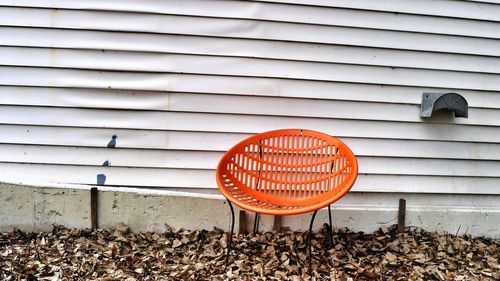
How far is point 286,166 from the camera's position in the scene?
2598 mm

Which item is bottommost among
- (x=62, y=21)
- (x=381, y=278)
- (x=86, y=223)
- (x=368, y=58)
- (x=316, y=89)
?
(x=381, y=278)

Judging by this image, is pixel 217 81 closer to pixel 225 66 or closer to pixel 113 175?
pixel 225 66

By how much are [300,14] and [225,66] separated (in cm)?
63

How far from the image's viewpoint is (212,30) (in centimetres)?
263

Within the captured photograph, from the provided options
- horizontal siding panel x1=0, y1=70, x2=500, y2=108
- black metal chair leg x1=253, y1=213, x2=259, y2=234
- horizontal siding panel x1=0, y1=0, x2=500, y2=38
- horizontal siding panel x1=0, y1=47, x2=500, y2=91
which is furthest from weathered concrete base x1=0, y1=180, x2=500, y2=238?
horizontal siding panel x1=0, y1=0, x2=500, y2=38

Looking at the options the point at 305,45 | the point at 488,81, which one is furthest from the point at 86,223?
the point at 488,81

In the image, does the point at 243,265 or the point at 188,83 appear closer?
the point at 243,265

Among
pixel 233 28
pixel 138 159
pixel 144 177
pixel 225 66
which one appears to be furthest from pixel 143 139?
pixel 233 28

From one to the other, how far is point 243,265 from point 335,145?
97cm

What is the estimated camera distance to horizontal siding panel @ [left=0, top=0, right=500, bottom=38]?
2578 mm

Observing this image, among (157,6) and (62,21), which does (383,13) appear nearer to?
(157,6)

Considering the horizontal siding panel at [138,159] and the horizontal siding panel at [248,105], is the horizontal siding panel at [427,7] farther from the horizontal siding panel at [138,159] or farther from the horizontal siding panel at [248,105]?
the horizontal siding panel at [138,159]

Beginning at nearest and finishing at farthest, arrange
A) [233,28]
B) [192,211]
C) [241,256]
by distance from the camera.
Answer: [241,256], [233,28], [192,211]

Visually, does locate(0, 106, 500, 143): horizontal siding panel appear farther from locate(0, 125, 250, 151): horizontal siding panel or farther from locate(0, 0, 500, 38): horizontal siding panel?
locate(0, 0, 500, 38): horizontal siding panel
